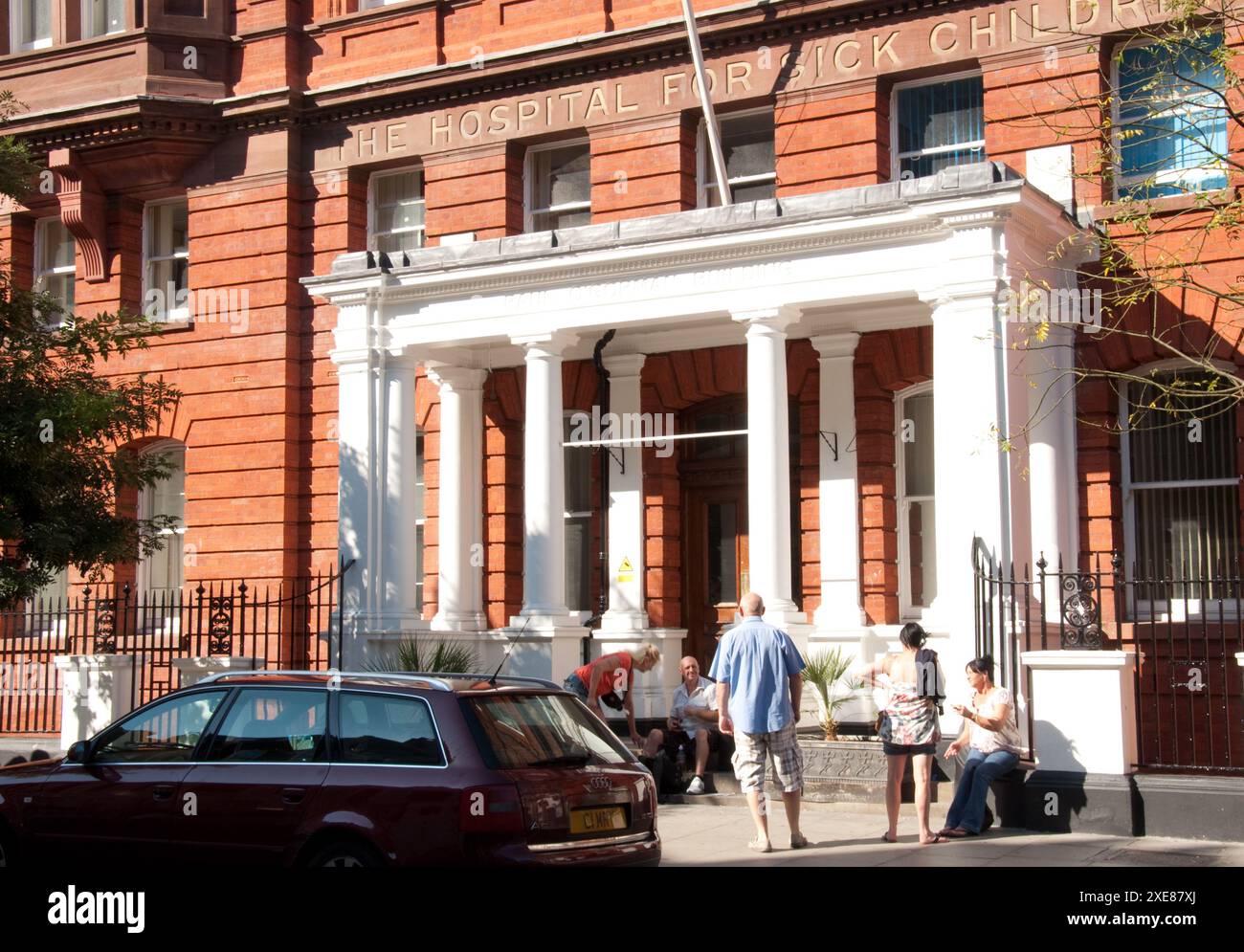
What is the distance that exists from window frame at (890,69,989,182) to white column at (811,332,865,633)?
7.37 feet

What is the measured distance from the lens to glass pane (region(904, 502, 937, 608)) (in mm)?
18234

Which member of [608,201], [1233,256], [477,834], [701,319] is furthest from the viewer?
[608,201]

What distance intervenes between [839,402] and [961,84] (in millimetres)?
4179

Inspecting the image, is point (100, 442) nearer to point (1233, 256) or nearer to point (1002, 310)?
point (1002, 310)

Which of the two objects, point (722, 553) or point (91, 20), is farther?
point (91, 20)

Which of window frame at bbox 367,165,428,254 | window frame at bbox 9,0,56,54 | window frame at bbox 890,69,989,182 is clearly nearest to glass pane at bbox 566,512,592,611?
window frame at bbox 367,165,428,254

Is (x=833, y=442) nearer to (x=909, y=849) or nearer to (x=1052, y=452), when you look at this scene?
(x=1052, y=452)

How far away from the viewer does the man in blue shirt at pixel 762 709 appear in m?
11.4

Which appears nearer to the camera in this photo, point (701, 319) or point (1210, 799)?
point (1210, 799)

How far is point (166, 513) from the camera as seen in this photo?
23.4m

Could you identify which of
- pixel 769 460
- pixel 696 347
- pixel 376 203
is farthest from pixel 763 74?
pixel 376 203

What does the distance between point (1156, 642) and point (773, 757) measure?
20.7ft
